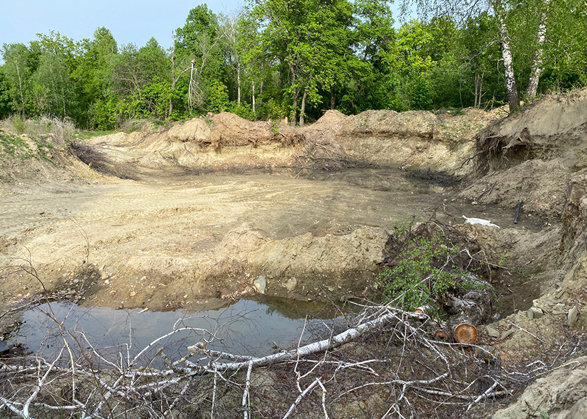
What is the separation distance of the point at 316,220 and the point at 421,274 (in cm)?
526

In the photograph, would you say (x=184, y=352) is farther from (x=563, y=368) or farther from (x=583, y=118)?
(x=583, y=118)

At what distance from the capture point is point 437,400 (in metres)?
4.09

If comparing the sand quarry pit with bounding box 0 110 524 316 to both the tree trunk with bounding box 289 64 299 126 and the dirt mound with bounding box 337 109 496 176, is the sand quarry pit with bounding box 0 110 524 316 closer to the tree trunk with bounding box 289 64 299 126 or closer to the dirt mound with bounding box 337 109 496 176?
the dirt mound with bounding box 337 109 496 176

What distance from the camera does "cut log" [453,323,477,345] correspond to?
4898 millimetres

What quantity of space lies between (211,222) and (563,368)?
30.1 feet

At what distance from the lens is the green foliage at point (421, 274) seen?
6.05 metres

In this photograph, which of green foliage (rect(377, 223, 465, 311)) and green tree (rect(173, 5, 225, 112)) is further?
green tree (rect(173, 5, 225, 112))

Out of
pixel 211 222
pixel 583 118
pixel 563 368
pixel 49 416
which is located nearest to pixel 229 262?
pixel 211 222

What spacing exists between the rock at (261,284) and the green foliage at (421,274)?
2.33 m

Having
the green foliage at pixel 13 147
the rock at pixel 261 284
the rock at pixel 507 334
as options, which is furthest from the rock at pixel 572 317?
the green foliage at pixel 13 147

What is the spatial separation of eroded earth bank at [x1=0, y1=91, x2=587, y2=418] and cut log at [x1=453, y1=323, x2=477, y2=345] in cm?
24

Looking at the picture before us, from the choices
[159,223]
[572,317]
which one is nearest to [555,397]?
[572,317]

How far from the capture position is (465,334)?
4.93 metres

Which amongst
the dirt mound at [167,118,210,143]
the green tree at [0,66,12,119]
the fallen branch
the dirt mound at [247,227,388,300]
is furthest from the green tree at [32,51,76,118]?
the fallen branch
